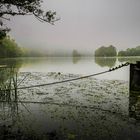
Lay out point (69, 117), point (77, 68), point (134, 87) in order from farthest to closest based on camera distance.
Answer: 1. point (77, 68)
2. point (134, 87)
3. point (69, 117)

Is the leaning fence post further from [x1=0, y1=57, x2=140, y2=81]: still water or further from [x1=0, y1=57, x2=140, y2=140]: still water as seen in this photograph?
[x1=0, y1=57, x2=140, y2=81]: still water

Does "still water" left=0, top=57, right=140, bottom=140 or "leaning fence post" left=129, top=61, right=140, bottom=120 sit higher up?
"leaning fence post" left=129, top=61, right=140, bottom=120

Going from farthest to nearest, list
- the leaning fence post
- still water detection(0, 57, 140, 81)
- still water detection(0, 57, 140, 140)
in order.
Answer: still water detection(0, 57, 140, 81) → the leaning fence post → still water detection(0, 57, 140, 140)

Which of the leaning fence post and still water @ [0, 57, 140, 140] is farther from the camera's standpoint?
the leaning fence post

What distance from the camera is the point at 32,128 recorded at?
23.8ft

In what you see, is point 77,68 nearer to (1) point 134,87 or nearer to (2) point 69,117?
(1) point 134,87

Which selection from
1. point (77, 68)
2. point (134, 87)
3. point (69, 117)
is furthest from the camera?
→ point (77, 68)

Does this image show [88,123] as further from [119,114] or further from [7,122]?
[7,122]

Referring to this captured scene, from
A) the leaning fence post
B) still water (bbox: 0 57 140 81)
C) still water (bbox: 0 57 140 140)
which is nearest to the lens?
still water (bbox: 0 57 140 140)

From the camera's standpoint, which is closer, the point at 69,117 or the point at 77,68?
the point at 69,117

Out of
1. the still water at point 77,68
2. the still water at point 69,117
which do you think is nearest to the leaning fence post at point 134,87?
the still water at point 69,117

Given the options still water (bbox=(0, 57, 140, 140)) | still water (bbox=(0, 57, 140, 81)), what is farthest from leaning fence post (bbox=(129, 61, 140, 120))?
still water (bbox=(0, 57, 140, 81))

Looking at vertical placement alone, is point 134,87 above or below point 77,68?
above

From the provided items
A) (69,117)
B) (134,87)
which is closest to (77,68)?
Answer: (134,87)
